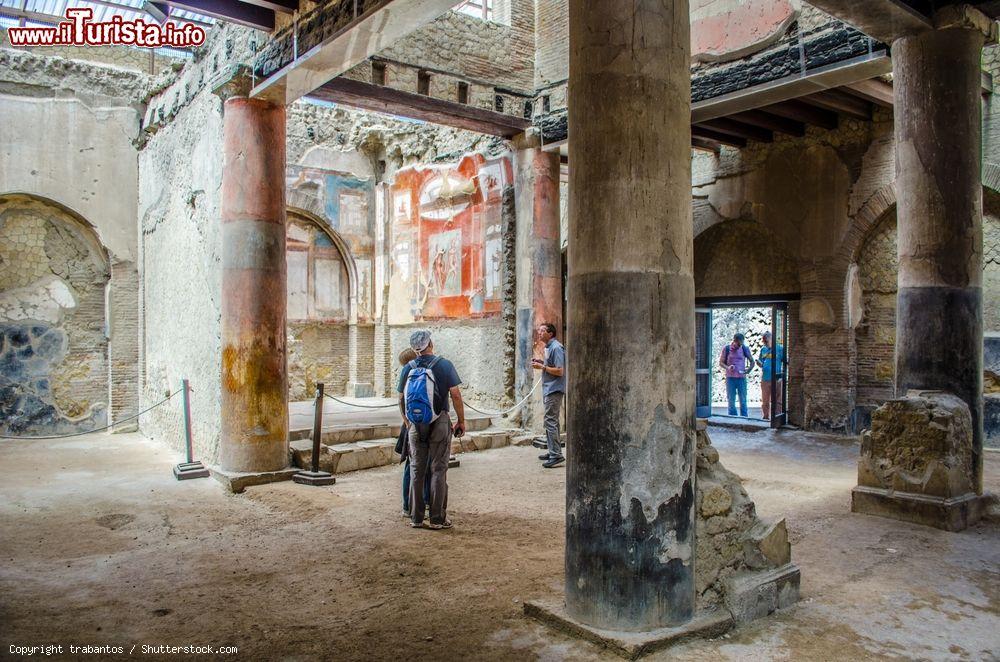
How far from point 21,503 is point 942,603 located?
6979 mm

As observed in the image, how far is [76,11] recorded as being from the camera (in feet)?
47.9

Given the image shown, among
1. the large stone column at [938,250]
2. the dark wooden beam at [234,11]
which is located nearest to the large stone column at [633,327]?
the large stone column at [938,250]

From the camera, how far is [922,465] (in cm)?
593

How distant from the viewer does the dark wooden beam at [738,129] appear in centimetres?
1009

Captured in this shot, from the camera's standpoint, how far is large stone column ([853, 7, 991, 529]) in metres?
6.05

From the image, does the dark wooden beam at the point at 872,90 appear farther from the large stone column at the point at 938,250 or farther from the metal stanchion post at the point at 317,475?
the metal stanchion post at the point at 317,475

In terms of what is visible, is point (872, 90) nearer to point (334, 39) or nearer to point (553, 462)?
point (553, 462)

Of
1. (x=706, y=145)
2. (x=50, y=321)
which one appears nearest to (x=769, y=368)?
(x=706, y=145)

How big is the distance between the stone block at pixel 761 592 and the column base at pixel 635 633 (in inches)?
3.7

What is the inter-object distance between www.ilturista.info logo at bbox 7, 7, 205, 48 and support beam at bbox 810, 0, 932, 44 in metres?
7.07

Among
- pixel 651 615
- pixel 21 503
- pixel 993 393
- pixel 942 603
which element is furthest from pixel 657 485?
pixel 993 393

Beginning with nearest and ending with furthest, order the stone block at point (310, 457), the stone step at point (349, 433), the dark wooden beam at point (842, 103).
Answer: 1. the stone block at point (310, 457)
2. the stone step at point (349, 433)
3. the dark wooden beam at point (842, 103)

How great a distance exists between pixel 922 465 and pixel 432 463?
3783mm

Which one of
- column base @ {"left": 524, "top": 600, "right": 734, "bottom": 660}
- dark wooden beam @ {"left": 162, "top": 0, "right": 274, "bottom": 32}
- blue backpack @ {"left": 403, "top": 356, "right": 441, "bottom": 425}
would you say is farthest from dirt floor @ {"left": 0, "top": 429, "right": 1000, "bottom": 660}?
dark wooden beam @ {"left": 162, "top": 0, "right": 274, "bottom": 32}
